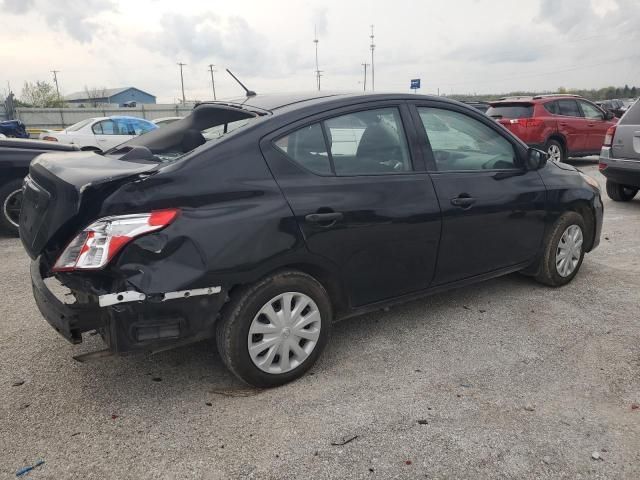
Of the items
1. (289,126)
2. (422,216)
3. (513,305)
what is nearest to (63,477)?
(289,126)

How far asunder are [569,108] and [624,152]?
18.1ft

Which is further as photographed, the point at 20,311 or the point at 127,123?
the point at 127,123

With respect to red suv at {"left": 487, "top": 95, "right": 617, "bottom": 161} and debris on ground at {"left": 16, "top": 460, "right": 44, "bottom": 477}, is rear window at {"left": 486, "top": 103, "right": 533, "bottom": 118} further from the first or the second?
debris on ground at {"left": 16, "top": 460, "right": 44, "bottom": 477}

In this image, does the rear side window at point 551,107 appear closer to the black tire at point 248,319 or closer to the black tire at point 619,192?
the black tire at point 619,192

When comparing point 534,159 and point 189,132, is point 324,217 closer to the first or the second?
point 189,132

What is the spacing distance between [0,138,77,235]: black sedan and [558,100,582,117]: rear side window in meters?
10.8

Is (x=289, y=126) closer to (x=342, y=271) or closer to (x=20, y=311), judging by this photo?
(x=342, y=271)

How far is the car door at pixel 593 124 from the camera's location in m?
12.6

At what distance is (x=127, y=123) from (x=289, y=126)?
39.2ft

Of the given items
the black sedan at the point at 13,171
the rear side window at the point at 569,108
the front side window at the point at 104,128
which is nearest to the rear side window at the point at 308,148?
the black sedan at the point at 13,171

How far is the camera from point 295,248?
2791 millimetres

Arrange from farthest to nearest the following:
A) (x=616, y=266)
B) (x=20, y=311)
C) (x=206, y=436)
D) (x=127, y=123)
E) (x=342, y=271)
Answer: (x=127, y=123) → (x=616, y=266) → (x=20, y=311) → (x=342, y=271) → (x=206, y=436)

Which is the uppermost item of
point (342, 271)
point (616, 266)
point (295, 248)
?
point (295, 248)

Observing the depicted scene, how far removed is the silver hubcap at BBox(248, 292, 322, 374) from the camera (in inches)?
110
